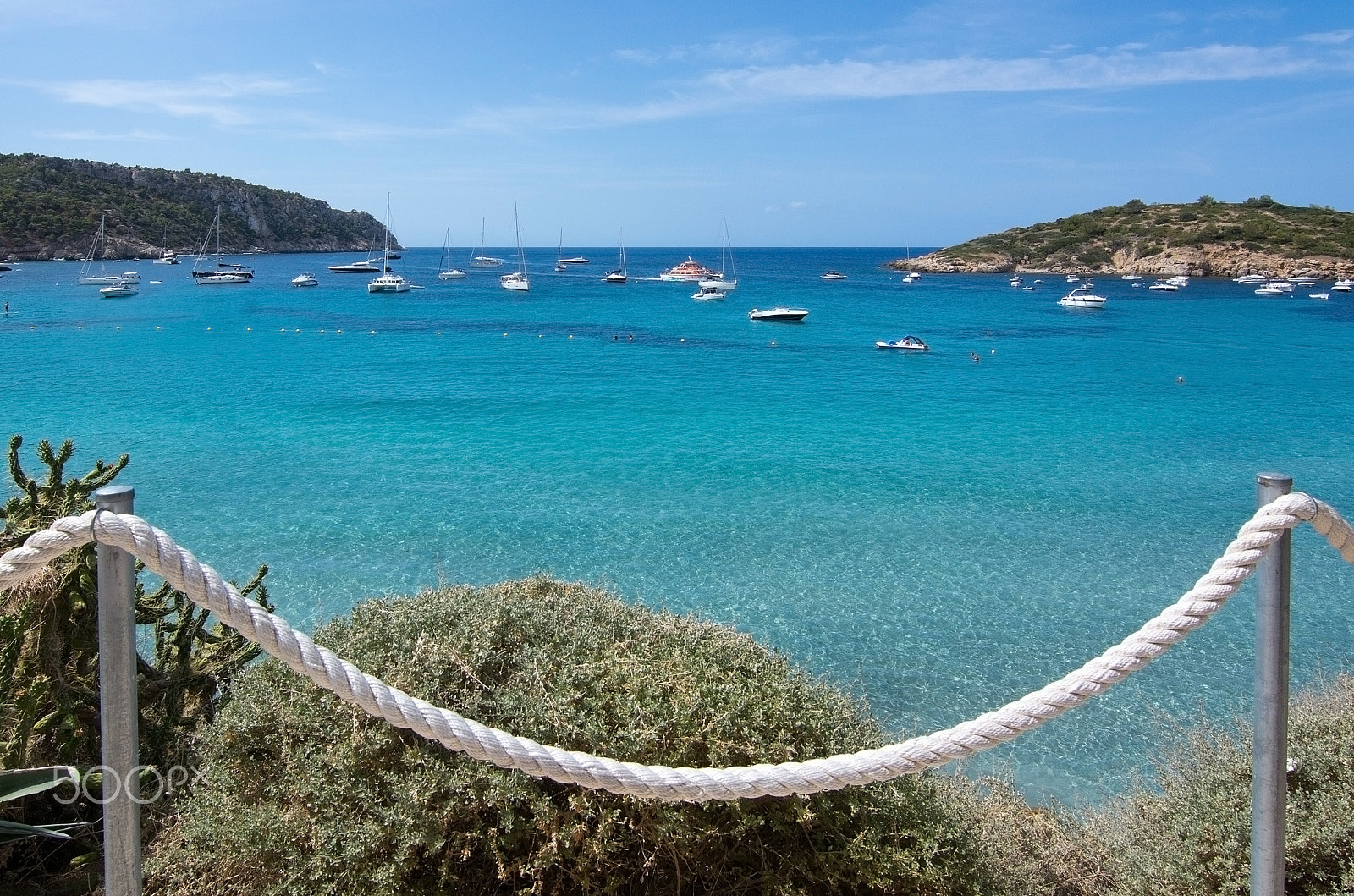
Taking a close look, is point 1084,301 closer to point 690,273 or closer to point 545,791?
point 690,273

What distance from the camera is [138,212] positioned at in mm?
122250

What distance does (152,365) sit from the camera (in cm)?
3525

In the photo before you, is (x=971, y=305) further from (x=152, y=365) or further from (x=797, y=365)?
(x=152, y=365)

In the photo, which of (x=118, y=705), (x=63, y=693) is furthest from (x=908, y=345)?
(x=118, y=705)

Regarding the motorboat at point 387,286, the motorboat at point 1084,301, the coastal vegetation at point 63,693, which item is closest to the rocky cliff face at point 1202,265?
the motorboat at point 1084,301

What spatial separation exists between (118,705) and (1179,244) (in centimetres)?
11884

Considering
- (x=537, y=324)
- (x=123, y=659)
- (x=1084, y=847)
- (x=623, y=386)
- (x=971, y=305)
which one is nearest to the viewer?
(x=123, y=659)

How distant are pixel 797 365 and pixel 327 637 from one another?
34807 millimetres

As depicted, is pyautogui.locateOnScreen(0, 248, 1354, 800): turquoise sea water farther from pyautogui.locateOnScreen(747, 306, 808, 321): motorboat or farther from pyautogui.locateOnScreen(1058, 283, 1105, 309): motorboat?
pyautogui.locateOnScreen(1058, 283, 1105, 309): motorboat

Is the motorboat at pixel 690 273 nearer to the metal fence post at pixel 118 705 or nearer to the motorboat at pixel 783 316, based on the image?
the motorboat at pixel 783 316

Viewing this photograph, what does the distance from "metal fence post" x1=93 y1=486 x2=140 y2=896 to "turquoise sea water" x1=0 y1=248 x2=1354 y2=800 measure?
7166mm

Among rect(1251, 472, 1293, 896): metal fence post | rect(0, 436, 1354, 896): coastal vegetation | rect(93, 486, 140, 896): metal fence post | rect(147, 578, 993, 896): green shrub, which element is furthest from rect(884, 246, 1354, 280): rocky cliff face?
rect(93, 486, 140, 896): metal fence post

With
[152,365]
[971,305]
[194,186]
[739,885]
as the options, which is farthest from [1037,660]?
[194,186]

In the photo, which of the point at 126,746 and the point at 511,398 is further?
the point at 511,398
